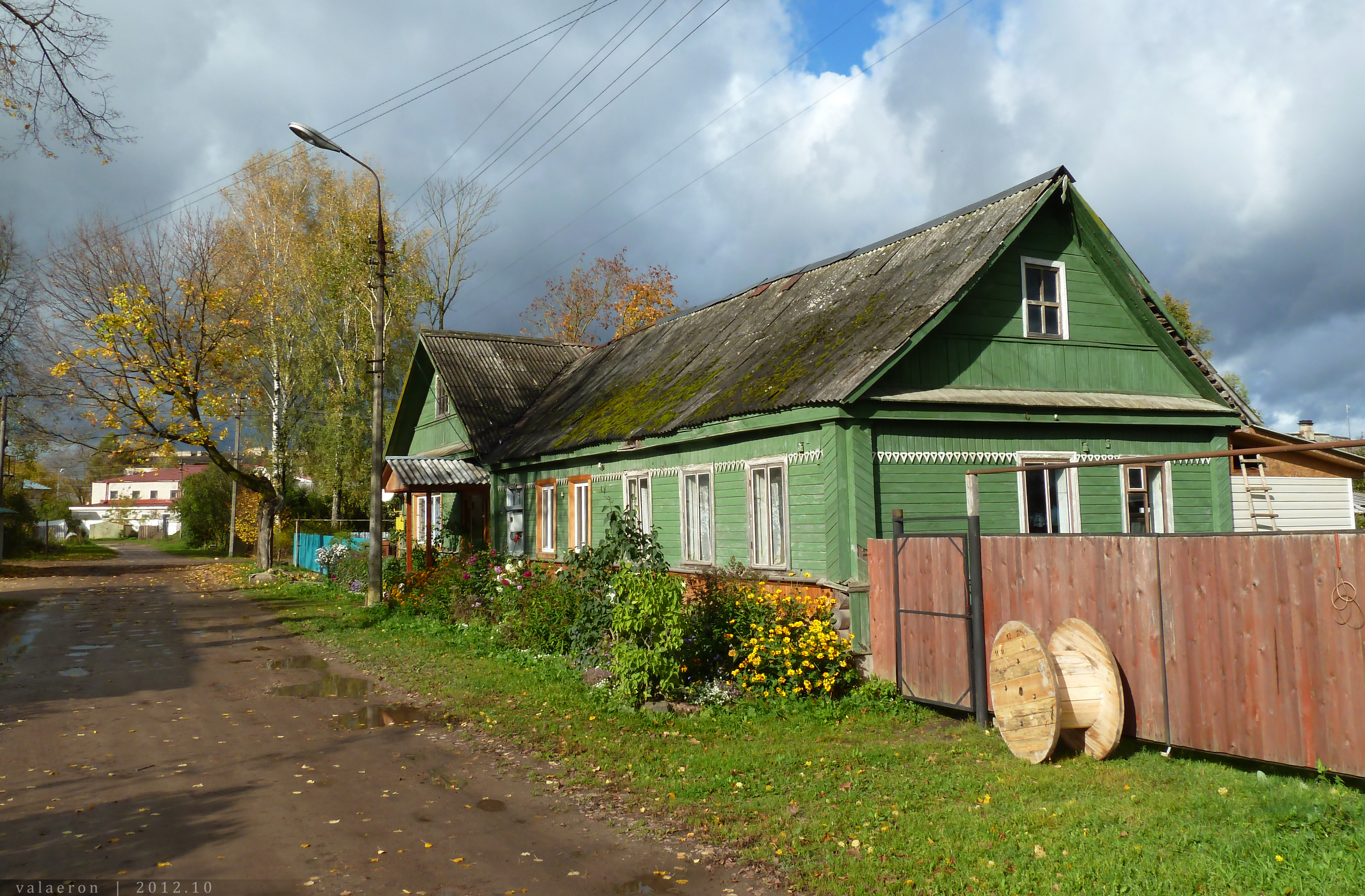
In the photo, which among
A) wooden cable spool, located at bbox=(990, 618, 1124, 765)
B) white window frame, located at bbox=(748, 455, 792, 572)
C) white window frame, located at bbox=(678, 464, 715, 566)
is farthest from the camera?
white window frame, located at bbox=(678, 464, 715, 566)

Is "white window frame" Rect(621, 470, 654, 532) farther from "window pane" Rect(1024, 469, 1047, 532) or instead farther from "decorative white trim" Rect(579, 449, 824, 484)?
"window pane" Rect(1024, 469, 1047, 532)

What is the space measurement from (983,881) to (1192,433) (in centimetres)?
1037

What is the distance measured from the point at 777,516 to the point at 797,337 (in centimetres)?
299

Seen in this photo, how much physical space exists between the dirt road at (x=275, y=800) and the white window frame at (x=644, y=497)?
499cm

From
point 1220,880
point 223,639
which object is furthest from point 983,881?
point 223,639

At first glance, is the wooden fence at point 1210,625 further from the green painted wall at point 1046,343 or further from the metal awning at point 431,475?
the metal awning at point 431,475

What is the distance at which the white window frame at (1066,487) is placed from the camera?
467 inches

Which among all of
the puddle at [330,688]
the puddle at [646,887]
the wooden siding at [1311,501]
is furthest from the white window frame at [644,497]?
the wooden siding at [1311,501]

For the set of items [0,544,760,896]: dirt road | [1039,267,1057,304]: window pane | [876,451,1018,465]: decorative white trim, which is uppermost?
[1039,267,1057,304]: window pane

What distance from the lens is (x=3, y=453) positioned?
36.0 metres

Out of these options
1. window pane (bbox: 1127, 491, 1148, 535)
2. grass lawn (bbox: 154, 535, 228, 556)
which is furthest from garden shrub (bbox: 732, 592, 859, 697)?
grass lawn (bbox: 154, 535, 228, 556)

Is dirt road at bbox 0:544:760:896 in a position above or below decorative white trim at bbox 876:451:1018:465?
below

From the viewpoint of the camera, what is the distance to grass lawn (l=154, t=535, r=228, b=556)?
4848 cm

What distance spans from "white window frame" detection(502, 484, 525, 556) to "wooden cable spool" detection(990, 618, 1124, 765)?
1366 cm
